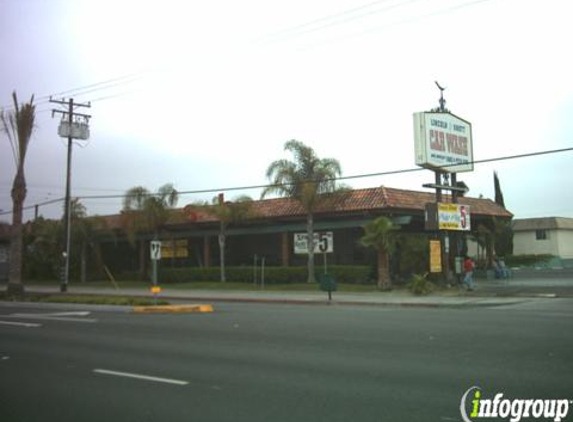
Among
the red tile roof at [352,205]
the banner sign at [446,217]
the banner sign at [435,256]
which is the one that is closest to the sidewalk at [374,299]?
the banner sign at [435,256]

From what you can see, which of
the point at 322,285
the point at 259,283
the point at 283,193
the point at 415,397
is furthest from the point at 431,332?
the point at 259,283

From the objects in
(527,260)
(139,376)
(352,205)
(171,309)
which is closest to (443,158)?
(352,205)

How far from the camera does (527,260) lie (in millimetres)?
52375

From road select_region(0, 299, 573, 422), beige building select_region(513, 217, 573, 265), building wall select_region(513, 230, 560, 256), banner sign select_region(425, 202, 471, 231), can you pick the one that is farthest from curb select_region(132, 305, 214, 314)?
building wall select_region(513, 230, 560, 256)

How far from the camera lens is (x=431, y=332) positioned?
12.7m

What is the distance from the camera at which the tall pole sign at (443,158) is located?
2966cm

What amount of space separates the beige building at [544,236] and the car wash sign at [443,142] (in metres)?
27.4

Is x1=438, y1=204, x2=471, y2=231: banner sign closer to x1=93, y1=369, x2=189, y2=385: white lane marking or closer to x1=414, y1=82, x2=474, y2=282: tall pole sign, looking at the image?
x1=414, y1=82, x2=474, y2=282: tall pole sign

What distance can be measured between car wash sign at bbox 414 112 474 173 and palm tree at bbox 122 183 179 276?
17907 millimetres

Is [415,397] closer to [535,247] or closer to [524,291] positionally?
[524,291]

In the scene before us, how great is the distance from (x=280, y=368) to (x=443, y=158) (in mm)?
23276

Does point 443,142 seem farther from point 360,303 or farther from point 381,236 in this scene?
point 360,303

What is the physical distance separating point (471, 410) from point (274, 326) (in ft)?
27.4

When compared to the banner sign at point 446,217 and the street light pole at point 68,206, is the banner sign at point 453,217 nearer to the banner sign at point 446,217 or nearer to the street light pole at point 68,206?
the banner sign at point 446,217
